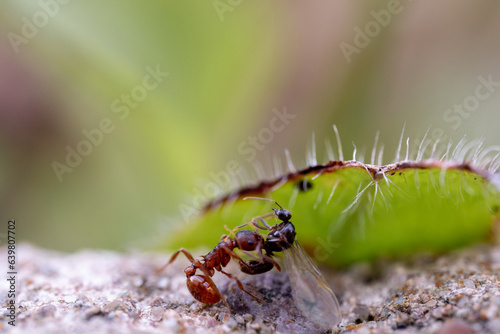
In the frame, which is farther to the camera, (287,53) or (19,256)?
(287,53)

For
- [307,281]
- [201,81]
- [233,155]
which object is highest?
[201,81]

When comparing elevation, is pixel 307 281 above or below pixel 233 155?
below

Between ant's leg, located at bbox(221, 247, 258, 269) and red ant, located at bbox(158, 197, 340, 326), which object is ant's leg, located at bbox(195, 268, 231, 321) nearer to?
red ant, located at bbox(158, 197, 340, 326)

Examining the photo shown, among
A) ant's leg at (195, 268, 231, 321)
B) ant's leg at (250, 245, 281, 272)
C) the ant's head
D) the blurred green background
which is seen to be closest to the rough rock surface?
ant's leg at (195, 268, 231, 321)

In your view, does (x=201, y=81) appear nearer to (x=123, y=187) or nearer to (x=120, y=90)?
(x=120, y=90)

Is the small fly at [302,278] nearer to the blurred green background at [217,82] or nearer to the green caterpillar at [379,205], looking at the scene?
the green caterpillar at [379,205]

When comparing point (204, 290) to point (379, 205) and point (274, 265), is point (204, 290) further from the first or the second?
point (379, 205)

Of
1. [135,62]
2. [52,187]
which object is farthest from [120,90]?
[52,187]
